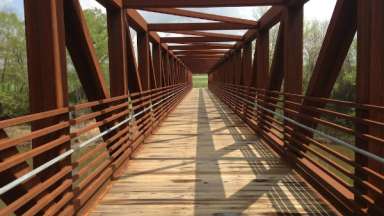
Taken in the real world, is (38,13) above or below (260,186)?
above

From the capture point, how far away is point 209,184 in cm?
505

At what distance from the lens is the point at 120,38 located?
23.2 feet

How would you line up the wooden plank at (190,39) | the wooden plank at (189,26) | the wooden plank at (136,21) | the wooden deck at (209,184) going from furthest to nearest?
the wooden plank at (190,39), the wooden plank at (189,26), the wooden plank at (136,21), the wooden deck at (209,184)

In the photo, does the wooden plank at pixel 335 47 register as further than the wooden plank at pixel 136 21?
No

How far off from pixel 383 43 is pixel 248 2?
4465mm

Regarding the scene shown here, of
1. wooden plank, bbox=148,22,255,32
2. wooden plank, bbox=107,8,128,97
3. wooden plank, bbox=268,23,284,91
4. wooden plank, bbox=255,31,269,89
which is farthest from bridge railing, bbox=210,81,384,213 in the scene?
wooden plank, bbox=148,22,255,32

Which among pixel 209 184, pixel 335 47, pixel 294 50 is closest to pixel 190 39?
pixel 294 50

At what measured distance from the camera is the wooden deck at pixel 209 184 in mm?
4145

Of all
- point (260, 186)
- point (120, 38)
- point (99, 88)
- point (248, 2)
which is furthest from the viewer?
point (248, 2)

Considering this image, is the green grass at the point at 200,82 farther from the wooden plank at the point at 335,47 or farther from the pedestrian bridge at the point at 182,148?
the wooden plank at the point at 335,47

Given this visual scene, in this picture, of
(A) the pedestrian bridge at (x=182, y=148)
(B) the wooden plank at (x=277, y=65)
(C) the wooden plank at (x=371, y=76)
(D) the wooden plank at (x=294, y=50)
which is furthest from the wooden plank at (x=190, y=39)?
(C) the wooden plank at (x=371, y=76)

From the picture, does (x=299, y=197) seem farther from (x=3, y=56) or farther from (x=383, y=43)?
(x=3, y=56)

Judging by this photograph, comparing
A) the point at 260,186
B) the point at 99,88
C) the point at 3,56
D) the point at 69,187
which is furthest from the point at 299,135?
the point at 3,56

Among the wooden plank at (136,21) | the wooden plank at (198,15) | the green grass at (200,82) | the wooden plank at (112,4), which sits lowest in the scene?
the green grass at (200,82)
